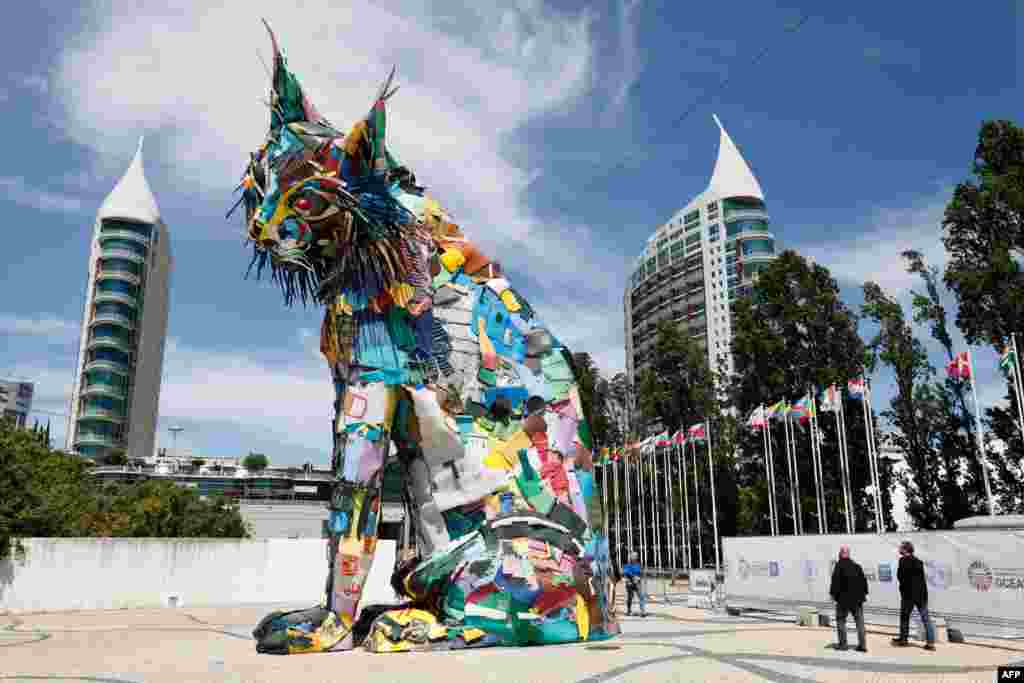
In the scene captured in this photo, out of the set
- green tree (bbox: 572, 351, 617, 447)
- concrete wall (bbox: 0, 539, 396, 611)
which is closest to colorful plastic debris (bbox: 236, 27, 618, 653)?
concrete wall (bbox: 0, 539, 396, 611)

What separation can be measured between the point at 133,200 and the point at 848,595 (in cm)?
8639

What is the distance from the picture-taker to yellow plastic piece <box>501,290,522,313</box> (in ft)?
34.1

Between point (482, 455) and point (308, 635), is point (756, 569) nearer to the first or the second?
point (482, 455)

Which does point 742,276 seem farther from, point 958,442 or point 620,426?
point 958,442

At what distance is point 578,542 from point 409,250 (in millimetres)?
4235

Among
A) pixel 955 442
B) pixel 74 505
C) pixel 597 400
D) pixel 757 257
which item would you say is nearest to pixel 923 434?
pixel 955 442

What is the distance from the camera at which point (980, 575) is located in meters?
11.4

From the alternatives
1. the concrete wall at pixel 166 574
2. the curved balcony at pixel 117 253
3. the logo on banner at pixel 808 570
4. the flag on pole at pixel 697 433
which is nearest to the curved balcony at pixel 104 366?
the curved balcony at pixel 117 253

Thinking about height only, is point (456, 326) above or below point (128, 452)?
below

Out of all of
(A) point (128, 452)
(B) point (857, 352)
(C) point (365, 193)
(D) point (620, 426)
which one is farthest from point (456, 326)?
(A) point (128, 452)

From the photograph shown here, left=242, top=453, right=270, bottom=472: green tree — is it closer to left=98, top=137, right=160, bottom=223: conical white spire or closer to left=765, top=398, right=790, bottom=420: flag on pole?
left=98, top=137, right=160, bottom=223: conical white spire

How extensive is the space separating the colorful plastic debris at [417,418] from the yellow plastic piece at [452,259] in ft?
0.07

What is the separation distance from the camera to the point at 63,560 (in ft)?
66.6

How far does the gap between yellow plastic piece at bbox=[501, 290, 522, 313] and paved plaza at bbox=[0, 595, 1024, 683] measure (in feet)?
14.0
